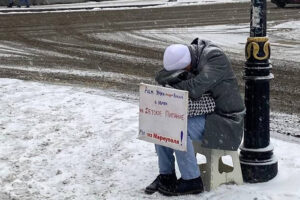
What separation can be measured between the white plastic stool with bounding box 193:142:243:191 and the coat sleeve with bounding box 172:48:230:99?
1.64 feet

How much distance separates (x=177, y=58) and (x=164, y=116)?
0.47m

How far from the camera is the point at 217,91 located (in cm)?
471

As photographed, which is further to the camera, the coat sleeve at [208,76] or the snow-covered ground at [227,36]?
the snow-covered ground at [227,36]

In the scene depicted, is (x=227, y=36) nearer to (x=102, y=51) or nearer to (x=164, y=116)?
(x=102, y=51)

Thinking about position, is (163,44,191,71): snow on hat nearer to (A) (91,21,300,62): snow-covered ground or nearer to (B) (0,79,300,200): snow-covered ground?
(B) (0,79,300,200): snow-covered ground

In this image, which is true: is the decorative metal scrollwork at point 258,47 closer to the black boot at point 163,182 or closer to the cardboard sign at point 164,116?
the cardboard sign at point 164,116

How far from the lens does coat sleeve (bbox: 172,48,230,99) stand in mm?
4609

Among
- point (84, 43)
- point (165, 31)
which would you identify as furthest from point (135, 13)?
point (84, 43)

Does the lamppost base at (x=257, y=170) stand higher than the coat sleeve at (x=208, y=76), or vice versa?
the coat sleeve at (x=208, y=76)

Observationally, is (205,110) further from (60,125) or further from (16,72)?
(16,72)

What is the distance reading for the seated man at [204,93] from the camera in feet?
15.2

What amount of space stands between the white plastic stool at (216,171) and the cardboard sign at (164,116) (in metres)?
0.36

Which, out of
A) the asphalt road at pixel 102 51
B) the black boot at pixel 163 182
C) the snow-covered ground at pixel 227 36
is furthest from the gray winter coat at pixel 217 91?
the snow-covered ground at pixel 227 36

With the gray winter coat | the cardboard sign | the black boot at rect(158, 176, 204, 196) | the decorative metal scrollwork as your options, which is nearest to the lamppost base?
the gray winter coat
